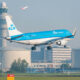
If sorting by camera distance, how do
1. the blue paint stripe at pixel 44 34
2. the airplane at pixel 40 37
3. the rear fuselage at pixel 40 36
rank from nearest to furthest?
the airplane at pixel 40 37
the blue paint stripe at pixel 44 34
the rear fuselage at pixel 40 36

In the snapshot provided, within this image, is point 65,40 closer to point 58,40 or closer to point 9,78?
point 58,40

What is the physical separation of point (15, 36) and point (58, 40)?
46.2 ft

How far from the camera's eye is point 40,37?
138m

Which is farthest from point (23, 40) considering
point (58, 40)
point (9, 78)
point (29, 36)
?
point (9, 78)

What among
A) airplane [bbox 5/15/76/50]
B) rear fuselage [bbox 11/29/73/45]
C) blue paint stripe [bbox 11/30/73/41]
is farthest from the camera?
rear fuselage [bbox 11/29/73/45]

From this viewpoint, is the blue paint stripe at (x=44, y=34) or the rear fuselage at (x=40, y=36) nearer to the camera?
the blue paint stripe at (x=44, y=34)

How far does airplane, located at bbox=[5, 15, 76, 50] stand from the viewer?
137 meters

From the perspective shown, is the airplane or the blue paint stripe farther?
the blue paint stripe

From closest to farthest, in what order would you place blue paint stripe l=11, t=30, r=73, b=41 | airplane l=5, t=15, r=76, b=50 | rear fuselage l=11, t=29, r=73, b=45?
airplane l=5, t=15, r=76, b=50
blue paint stripe l=11, t=30, r=73, b=41
rear fuselage l=11, t=29, r=73, b=45

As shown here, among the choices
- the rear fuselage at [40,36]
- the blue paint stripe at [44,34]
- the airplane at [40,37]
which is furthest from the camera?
the rear fuselage at [40,36]

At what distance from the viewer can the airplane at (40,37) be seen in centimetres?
13662

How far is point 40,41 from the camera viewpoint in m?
140

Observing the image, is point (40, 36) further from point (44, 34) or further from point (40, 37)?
point (44, 34)

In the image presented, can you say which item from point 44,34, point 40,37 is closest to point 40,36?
point 40,37
